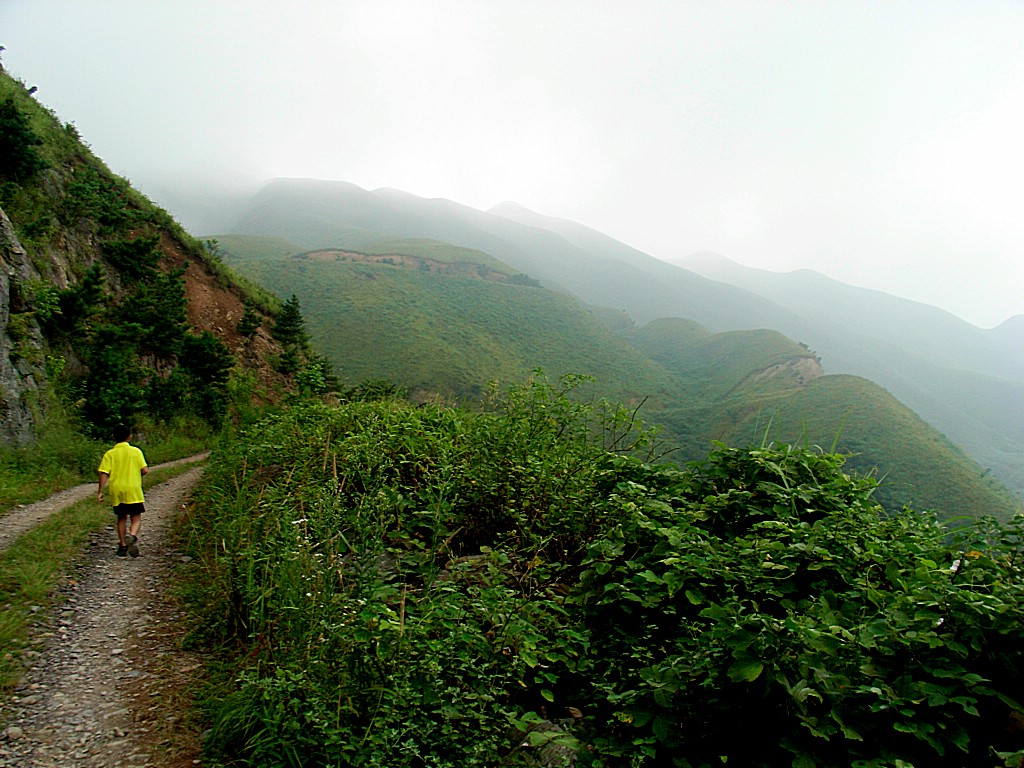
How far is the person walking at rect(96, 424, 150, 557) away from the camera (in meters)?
6.67

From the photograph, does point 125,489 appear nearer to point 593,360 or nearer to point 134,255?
point 134,255

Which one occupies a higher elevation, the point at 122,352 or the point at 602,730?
the point at 602,730

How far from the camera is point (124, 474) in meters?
6.89

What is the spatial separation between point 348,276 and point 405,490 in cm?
10598

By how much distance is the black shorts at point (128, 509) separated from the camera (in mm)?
6734

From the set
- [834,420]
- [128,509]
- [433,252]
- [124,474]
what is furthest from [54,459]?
[433,252]

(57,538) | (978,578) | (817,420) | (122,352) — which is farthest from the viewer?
(817,420)

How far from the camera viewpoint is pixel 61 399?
43.5 feet

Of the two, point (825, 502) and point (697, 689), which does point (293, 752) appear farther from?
point (825, 502)

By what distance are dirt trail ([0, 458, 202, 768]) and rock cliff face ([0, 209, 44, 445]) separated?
7.24m

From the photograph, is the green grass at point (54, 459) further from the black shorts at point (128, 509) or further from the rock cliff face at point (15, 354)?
the black shorts at point (128, 509)

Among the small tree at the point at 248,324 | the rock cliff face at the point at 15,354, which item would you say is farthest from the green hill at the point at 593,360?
the rock cliff face at the point at 15,354

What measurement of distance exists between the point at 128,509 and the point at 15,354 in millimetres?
8292

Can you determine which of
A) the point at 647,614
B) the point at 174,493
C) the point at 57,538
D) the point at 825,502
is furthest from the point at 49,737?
the point at 174,493
